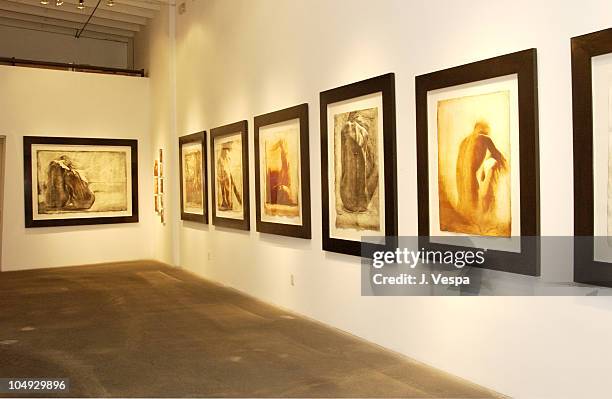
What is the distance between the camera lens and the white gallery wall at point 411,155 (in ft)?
15.6

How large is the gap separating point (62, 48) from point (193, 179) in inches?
319

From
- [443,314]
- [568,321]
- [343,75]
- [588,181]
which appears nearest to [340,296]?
[443,314]

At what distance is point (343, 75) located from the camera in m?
7.45

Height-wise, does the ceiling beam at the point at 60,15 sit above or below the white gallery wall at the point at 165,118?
above

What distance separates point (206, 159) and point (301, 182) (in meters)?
4.22

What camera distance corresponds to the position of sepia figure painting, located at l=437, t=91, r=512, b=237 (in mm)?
5258

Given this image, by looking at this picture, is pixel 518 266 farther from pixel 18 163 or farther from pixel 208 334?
pixel 18 163

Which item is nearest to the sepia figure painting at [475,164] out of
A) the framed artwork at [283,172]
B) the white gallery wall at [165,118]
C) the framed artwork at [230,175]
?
the framed artwork at [283,172]

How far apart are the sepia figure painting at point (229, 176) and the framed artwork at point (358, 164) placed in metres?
2.98

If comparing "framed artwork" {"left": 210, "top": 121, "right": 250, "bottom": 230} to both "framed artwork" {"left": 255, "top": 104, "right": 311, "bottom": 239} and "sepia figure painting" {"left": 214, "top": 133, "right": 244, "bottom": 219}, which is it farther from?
"framed artwork" {"left": 255, "top": 104, "right": 311, "bottom": 239}

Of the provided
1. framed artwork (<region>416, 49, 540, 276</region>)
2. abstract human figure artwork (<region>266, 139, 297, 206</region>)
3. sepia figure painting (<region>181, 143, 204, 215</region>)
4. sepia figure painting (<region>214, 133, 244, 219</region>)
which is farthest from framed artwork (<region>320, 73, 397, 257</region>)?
sepia figure painting (<region>181, 143, 204, 215</region>)

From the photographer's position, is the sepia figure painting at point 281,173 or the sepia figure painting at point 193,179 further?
A: the sepia figure painting at point 193,179

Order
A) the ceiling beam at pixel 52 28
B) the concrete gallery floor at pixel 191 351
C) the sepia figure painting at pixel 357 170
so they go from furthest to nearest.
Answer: the ceiling beam at pixel 52 28, the sepia figure painting at pixel 357 170, the concrete gallery floor at pixel 191 351

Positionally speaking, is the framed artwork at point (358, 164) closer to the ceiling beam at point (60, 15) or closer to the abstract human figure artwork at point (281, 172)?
the abstract human figure artwork at point (281, 172)
